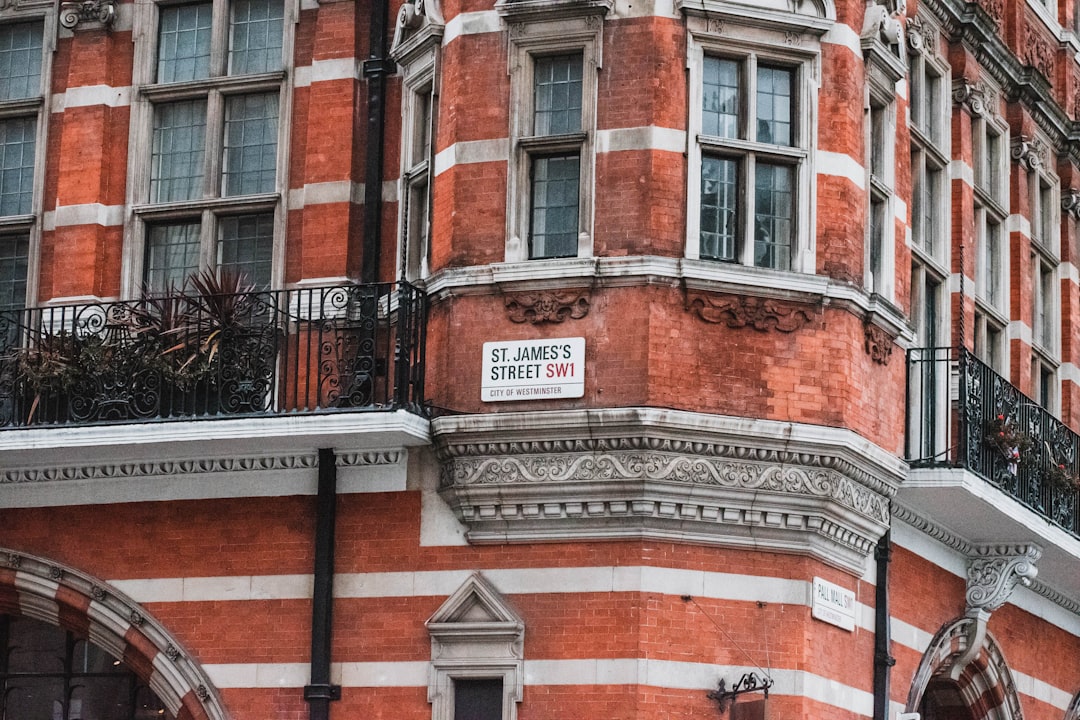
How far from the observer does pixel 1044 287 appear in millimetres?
26078

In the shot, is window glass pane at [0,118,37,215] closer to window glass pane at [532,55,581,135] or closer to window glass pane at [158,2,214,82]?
window glass pane at [158,2,214,82]

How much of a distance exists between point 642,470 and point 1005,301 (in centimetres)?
783

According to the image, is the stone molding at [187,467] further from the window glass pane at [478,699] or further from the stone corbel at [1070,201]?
the stone corbel at [1070,201]

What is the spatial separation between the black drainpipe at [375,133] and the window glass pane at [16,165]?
3.34 meters

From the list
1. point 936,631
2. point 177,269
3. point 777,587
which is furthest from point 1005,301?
point 177,269

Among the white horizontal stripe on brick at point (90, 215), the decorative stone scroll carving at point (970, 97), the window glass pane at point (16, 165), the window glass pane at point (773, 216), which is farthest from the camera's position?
the decorative stone scroll carving at point (970, 97)

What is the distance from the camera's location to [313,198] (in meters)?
20.0

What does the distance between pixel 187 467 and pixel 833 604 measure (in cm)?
546

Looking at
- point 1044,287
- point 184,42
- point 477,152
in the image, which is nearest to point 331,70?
point 184,42

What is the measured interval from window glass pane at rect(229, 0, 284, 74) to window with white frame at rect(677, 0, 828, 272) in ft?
13.1

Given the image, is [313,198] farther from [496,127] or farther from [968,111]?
[968,111]

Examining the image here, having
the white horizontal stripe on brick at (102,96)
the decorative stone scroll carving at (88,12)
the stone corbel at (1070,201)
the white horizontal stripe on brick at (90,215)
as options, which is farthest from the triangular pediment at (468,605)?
the stone corbel at (1070,201)

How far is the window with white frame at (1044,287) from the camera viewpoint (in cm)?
2539

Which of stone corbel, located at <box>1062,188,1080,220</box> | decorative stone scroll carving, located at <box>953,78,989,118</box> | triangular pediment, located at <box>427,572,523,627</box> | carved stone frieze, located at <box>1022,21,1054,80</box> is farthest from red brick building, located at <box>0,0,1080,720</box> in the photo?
stone corbel, located at <box>1062,188,1080,220</box>
